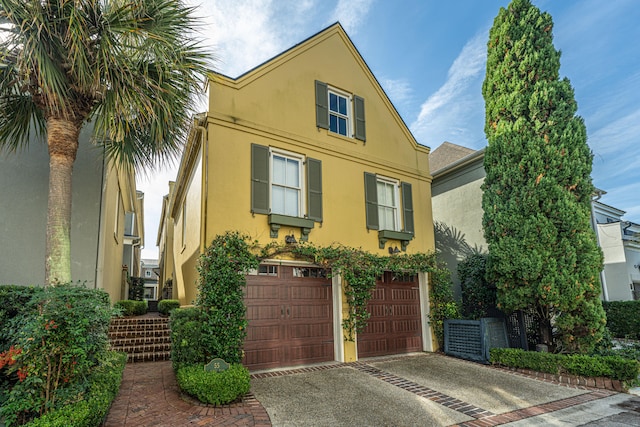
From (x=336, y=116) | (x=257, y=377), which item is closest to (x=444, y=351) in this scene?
(x=257, y=377)

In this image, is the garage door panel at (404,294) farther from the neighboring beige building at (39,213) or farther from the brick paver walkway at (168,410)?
the neighboring beige building at (39,213)

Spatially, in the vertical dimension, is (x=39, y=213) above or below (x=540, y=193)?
below

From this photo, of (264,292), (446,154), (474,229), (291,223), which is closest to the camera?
(264,292)

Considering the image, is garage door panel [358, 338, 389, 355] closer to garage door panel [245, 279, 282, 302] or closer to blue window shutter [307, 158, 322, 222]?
garage door panel [245, 279, 282, 302]

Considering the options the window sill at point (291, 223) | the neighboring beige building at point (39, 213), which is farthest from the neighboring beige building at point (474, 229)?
the neighboring beige building at point (39, 213)

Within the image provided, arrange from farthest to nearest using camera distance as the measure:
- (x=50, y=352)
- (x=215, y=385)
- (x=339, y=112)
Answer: (x=339, y=112) < (x=215, y=385) < (x=50, y=352)

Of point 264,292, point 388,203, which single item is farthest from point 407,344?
point 264,292

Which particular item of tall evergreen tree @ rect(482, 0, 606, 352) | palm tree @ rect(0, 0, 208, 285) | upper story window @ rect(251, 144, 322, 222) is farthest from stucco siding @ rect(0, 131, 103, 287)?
tall evergreen tree @ rect(482, 0, 606, 352)

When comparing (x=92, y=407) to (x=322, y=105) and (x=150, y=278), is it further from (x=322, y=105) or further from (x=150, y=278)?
(x=150, y=278)

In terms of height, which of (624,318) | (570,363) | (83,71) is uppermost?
(83,71)

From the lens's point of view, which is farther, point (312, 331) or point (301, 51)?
point (301, 51)

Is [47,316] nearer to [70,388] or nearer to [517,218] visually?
[70,388]

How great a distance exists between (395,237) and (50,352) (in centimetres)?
820

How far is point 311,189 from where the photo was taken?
29.8 ft
